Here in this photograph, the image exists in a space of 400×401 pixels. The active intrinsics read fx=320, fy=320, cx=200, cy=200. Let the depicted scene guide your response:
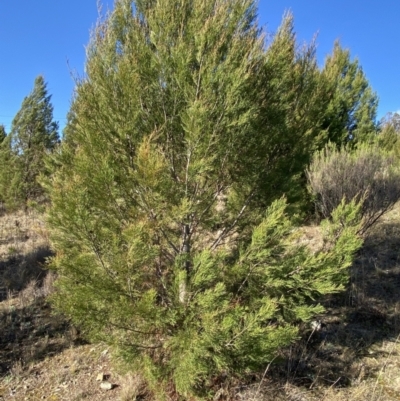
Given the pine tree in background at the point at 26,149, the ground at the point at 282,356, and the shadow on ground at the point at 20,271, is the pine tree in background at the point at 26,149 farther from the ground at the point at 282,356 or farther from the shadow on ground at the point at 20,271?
the ground at the point at 282,356

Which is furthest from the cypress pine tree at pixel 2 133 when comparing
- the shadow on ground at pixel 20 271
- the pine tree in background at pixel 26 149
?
the shadow on ground at pixel 20 271

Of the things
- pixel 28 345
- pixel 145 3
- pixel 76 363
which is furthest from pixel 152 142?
pixel 28 345

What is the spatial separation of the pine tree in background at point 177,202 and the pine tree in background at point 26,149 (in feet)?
35.7

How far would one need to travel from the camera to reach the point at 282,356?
3.71 meters

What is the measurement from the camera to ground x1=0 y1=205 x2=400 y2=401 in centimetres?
354

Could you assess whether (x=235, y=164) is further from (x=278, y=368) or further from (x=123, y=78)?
(x=278, y=368)

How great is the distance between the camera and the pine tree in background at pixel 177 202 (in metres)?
2.80

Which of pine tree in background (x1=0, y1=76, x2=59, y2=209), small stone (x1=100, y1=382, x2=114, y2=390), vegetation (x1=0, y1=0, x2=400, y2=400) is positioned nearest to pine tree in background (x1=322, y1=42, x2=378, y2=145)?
vegetation (x1=0, y1=0, x2=400, y2=400)

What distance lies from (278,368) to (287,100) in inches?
125

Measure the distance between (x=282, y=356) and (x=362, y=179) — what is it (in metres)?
4.09

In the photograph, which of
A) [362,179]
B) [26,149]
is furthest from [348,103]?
[26,149]

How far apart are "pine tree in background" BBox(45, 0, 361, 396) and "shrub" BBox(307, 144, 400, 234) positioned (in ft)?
11.3

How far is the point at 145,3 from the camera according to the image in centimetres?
330

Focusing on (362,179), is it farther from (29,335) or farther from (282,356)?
(29,335)
